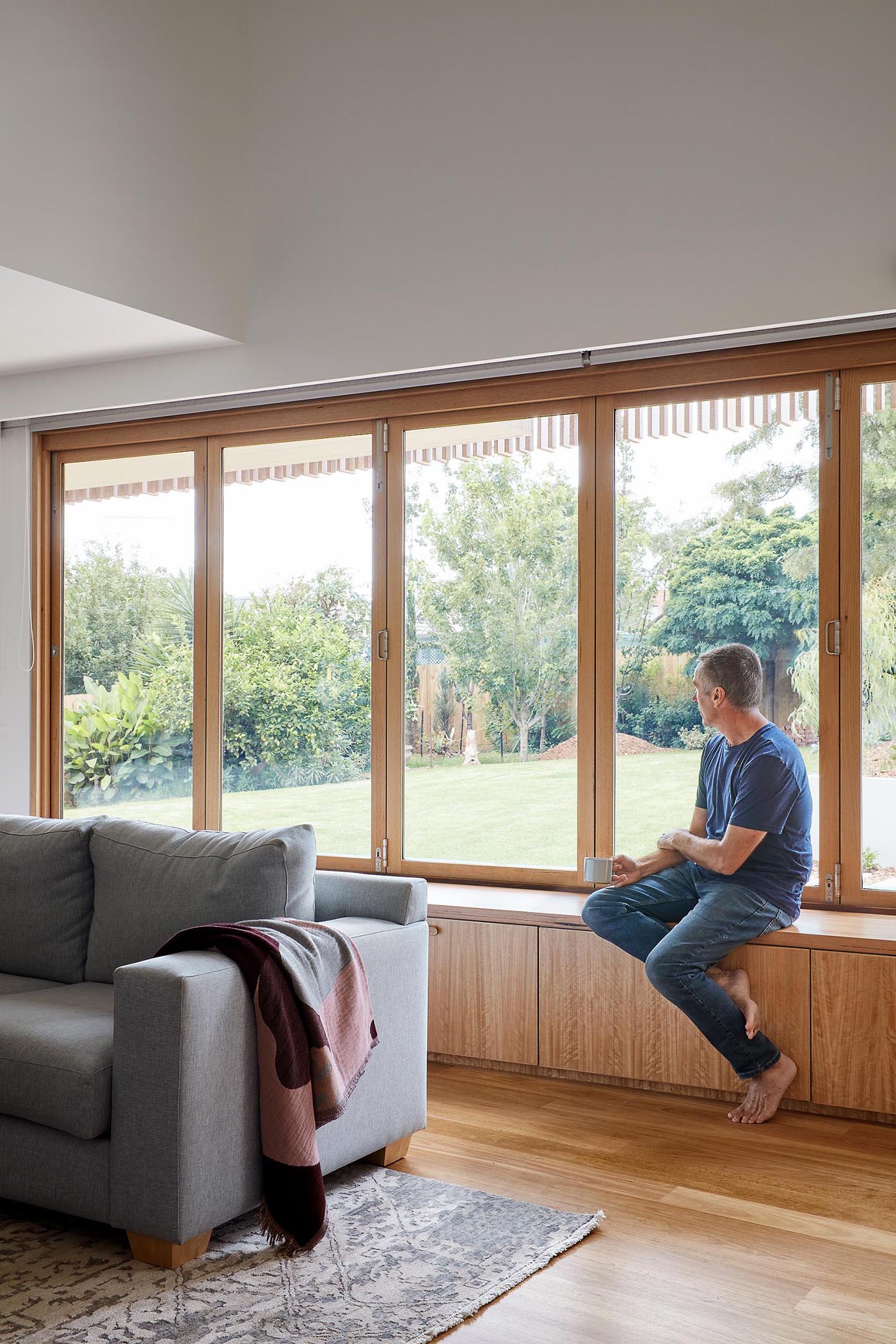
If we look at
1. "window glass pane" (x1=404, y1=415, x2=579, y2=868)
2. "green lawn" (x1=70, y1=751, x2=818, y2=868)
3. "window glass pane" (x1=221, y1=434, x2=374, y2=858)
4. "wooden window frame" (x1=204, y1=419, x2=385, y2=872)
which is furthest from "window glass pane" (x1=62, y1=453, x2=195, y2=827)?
"window glass pane" (x1=404, y1=415, x2=579, y2=868)

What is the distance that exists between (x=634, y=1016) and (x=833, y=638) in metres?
1.39

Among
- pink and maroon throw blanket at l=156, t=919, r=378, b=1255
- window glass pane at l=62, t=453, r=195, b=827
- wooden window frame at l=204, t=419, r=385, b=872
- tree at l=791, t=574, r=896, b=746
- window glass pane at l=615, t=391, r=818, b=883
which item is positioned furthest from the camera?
window glass pane at l=62, t=453, r=195, b=827

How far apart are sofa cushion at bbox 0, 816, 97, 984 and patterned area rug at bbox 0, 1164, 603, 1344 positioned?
0.76 meters

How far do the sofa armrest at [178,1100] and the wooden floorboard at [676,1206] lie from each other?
0.64 metres

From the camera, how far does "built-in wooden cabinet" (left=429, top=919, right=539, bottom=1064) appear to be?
Result: 4102 mm

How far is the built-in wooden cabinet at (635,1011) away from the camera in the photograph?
361 cm

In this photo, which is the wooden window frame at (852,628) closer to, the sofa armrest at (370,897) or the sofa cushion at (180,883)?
the sofa armrest at (370,897)

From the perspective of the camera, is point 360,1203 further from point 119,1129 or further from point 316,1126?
point 119,1129

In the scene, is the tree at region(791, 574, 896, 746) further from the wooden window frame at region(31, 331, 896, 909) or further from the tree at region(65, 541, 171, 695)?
the tree at region(65, 541, 171, 695)

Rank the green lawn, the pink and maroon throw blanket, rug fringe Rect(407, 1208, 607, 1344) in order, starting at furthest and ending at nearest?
the green lawn, the pink and maroon throw blanket, rug fringe Rect(407, 1208, 607, 1344)

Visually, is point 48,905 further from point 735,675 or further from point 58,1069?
point 735,675

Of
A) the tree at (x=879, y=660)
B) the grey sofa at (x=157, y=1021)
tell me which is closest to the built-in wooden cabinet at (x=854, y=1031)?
the tree at (x=879, y=660)

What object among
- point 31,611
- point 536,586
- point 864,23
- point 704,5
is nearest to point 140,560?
point 31,611

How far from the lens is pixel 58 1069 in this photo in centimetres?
273
